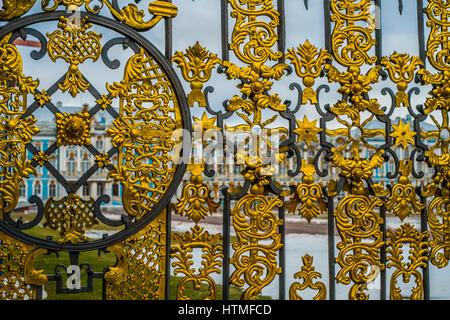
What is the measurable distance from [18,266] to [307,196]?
131 centimetres

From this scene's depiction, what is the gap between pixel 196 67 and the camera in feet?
6.09

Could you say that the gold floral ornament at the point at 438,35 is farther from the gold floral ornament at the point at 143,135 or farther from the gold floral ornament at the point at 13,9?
the gold floral ornament at the point at 13,9

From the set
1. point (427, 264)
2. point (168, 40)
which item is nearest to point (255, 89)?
point (168, 40)

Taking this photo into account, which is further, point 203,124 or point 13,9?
point 203,124

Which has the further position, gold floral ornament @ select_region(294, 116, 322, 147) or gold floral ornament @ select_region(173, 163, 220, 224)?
gold floral ornament @ select_region(294, 116, 322, 147)

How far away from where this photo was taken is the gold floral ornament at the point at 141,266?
5.76 ft

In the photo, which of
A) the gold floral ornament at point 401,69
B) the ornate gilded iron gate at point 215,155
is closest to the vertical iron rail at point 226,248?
the ornate gilded iron gate at point 215,155

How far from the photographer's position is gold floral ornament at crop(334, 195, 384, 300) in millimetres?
1966

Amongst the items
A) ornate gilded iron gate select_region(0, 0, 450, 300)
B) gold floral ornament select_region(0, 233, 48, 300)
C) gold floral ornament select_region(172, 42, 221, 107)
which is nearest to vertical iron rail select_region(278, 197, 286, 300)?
ornate gilded iron gate select_region(0, 0, 450, 300)

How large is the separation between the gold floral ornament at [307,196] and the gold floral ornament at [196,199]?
38 centimetres

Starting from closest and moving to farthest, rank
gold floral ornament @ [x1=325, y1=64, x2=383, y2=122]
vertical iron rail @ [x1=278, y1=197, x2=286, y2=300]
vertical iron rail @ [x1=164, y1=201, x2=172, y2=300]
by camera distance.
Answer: vertical iron rail @ [x1=164, y1=201, x2=172, y2=300]
vertical iron rail @ [x1=278, y1=197, x2=286, y2=300]
gold floral ornament @ [x1=325, y1=64, x2=383, y2=122]

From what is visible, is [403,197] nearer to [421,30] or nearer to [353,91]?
[353,91]

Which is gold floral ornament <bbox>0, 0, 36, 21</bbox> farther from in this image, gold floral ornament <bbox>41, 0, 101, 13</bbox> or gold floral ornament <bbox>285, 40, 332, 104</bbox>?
gold floral ornament <bbox>285, 40, 332, 104</bbox>

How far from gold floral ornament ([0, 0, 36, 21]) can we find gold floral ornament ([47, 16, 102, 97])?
0.48 feet
